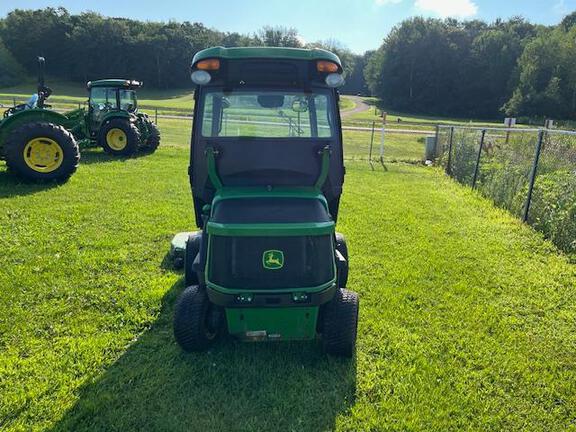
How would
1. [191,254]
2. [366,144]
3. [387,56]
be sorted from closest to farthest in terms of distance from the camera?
[191,254]
[366,144]
[387,56]

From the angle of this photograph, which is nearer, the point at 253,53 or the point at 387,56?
the point at 253,53

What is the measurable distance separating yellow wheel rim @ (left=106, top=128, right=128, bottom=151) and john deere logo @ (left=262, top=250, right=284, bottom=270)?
10.5 m

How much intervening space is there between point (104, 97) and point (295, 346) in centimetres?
1185

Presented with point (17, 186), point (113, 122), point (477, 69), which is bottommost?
point (17, 186)

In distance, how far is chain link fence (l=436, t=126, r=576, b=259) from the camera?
6.01 m

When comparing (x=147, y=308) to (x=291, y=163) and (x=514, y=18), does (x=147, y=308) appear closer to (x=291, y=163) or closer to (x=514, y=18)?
(x=291, y=163)

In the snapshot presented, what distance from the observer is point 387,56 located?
67.8 metres

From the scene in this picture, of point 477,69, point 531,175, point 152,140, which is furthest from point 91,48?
point 531,175

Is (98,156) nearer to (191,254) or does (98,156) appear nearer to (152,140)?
(152,140)

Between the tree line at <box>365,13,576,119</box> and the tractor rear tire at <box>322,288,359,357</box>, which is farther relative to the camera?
the tree line at <box>365,13,576,119</box>

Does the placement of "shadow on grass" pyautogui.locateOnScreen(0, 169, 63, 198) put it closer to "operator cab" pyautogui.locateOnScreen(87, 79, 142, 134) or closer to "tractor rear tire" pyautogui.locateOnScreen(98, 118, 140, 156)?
"tractor rear tire" pyautogui.locateOnScreen(98, 118, 140, 156)

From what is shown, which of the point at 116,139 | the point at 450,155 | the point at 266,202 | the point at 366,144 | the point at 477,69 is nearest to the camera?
the point at 266,202

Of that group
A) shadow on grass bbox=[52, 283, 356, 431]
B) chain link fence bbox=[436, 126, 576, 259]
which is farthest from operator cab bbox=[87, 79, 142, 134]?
shadow on grass bbox=[52, 283, 356, 431]

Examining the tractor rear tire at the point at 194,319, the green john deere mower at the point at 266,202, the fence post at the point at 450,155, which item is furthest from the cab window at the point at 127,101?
the tractor rear tire at the point at 194,319
